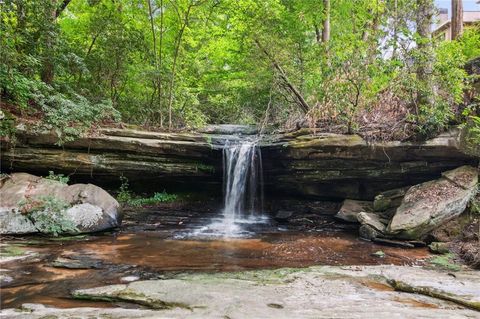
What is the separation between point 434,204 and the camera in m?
7.93

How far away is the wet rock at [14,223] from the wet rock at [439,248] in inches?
321

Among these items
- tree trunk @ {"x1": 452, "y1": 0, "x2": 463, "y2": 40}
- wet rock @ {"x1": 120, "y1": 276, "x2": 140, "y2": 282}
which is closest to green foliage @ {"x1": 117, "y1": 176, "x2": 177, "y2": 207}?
wet rock @ {"x1": 120, "y1": 276, "x2": 140, "y2": 282}

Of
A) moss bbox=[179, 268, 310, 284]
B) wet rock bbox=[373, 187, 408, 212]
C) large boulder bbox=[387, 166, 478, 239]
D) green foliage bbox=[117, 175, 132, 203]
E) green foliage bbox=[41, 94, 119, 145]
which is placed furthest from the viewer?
green foliage bbox=[117, 175, 132, 203]

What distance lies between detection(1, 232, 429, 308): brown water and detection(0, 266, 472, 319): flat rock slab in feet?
1.40

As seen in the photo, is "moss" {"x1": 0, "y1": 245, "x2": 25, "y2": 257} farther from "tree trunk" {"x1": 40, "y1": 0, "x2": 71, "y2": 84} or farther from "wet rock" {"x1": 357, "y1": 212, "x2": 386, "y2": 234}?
"wet rock" {"x1": 357, "y1": 212, "x2": 386, "y2": 234}

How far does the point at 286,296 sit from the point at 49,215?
19.5 feet

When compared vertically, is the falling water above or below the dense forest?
below

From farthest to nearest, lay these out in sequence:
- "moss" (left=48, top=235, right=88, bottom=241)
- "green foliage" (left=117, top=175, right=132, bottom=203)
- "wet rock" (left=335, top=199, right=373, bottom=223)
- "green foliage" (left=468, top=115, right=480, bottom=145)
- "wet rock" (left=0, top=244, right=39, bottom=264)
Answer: "green foliage" (left=117, top=175, right=132, bottom=203) < "wet rock" (left=335, top=199, right=373, bottom=223) < "moss" (left=48, top=235, right=88, bottom=241) < "green foliage" (left=468, top=115, right=480, bottom=145) < "wet rock" (left=0, top=244, right=39, bottom=264)

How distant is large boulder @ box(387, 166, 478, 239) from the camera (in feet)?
25.3

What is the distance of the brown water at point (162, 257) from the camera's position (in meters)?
4.58

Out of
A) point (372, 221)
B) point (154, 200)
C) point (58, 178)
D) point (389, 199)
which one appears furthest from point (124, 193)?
point (389, 199)

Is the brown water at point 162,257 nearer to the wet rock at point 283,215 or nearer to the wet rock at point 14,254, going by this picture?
the wet rock at point 14,254

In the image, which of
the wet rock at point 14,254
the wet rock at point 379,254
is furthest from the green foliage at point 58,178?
the wet rock at point 379,254

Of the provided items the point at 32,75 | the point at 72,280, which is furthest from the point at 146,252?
the point at 32,75
